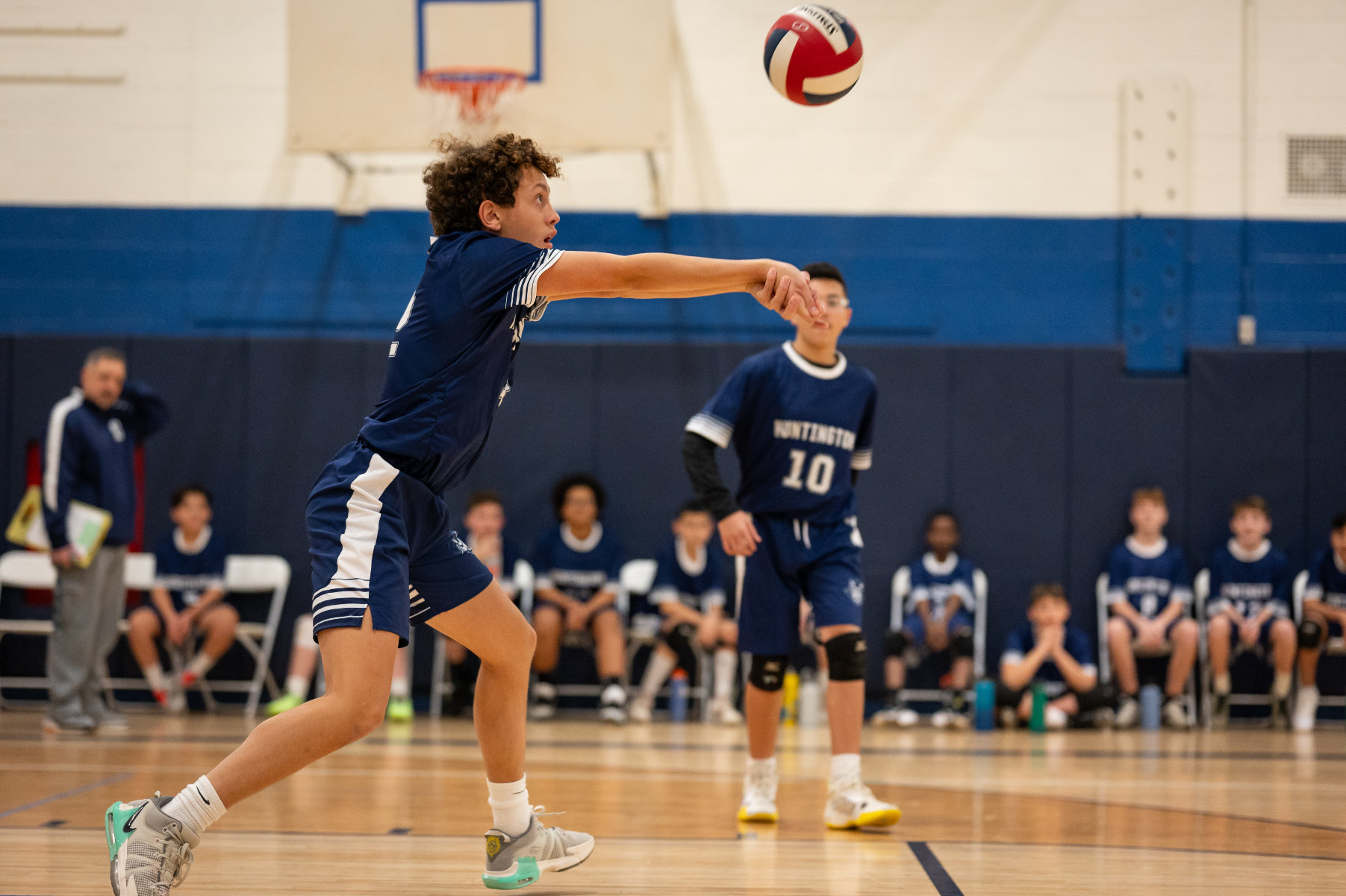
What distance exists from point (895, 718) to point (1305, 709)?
279 cm

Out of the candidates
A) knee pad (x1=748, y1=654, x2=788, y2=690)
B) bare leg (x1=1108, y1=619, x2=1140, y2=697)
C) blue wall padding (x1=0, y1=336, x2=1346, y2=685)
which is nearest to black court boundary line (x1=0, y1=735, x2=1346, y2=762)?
bare leg (x1=1108, y1=619, x2=1140, y2=697)

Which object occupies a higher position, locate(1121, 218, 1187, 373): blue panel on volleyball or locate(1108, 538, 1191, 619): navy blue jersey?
locate(1121, 218, 1187, 373): blue panel on volleyball

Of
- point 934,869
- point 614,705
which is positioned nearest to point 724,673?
point 614,705

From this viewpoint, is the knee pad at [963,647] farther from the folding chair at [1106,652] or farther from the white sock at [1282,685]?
the white sock at [1282,685]

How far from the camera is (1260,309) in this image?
9.56 meters

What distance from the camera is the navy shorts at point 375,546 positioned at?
8.79 ft

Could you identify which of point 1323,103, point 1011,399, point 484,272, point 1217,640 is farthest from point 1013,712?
point 484,272

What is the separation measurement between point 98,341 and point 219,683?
2.81 metres

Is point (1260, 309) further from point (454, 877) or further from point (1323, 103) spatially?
point (454, 877)

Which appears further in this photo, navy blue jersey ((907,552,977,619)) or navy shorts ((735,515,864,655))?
navy blue jersey ((907,552,977,619))

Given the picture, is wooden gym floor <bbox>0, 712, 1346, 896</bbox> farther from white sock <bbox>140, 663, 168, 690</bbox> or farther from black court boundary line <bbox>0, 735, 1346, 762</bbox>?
→ white sock <bbox>140, 663, 168, 690</bbox>

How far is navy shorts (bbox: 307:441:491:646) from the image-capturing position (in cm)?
268

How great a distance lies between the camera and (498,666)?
3080 millimetres

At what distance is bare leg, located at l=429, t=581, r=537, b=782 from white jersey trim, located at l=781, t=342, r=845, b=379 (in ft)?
6.14
